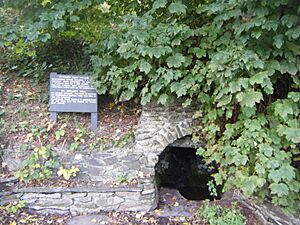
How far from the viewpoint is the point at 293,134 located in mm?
3311

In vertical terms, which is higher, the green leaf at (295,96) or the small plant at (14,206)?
the green leaf at (295,96)

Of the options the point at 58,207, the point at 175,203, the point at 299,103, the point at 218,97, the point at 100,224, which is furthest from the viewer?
the point at 175,203

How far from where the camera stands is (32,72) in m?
5.54

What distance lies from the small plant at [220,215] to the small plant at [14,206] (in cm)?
226

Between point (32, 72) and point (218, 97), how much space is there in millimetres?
3316

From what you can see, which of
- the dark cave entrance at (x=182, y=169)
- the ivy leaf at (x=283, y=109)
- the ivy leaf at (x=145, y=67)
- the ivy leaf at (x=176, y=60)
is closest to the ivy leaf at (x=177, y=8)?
the ivy leaf at (x=176, y=60)

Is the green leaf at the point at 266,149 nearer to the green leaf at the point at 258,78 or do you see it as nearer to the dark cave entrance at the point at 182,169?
the green leaf at the point at 258,78

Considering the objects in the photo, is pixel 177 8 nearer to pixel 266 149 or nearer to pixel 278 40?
pixel 278 40

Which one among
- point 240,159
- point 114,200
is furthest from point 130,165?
point 240,159

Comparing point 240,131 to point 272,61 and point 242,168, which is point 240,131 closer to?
point 242,168

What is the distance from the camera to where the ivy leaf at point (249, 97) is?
11.1 ft

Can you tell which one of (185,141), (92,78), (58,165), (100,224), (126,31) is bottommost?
(100,224)

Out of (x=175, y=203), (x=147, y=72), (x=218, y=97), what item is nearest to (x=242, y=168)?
(x=218, y=97)

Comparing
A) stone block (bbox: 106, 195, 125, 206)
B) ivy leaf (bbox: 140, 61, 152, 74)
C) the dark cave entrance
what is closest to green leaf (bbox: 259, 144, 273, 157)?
ivy leaf (bbox: 140, 61, 152, 74)
